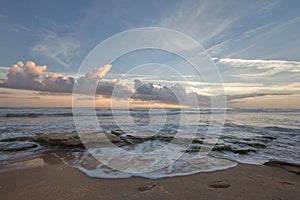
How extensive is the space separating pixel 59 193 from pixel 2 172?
2189 mm

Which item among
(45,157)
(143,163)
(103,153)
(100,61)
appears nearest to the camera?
(143,163)

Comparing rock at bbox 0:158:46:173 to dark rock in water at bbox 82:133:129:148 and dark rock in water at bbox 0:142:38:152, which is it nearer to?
dark rock in water at bbox 0:142:38:152

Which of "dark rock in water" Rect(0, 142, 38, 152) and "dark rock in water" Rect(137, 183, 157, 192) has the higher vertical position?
"dark rock in water" Rect(137, 183, 157, 192)

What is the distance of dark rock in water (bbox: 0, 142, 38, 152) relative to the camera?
627cm

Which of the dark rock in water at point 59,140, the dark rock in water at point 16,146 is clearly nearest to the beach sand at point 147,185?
the dark rock in water at point 16,146

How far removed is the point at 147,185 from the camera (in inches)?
135

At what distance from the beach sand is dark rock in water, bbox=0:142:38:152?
7.53ft

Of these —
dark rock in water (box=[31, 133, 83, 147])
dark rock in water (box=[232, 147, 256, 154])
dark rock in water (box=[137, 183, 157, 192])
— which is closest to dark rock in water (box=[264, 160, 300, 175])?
dark rock in water (box=[232, 147, 256, 154])

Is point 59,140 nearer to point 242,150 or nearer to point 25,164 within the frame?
point 25,164


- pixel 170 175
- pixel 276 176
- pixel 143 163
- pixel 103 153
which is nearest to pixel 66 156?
pixel 103 153

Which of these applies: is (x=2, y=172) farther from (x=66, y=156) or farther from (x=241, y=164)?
(x=241, y=164)

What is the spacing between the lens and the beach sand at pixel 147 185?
300 cm

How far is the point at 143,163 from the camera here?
4.97m

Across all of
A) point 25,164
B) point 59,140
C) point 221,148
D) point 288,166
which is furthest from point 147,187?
point 59,140
